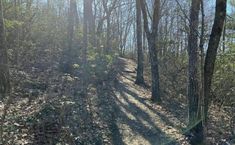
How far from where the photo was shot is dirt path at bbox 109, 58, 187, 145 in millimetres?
10812

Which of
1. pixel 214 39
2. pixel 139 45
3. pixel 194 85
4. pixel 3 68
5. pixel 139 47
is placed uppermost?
pixel 214 39

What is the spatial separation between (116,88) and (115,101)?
2.93 metres

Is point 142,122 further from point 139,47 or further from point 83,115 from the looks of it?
point 139,47

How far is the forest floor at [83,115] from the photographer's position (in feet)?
30.2

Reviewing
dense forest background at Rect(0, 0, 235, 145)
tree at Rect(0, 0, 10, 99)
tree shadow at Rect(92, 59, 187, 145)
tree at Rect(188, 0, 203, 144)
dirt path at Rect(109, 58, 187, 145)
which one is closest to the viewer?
dense forest background at Rect(0, 0, 235, 145)

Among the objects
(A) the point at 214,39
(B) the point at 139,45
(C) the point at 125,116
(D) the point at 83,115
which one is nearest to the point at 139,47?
(B) the point at 139,45

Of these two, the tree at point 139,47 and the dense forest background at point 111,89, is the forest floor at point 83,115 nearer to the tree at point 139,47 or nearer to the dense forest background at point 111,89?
the dense forest background at point 111,89

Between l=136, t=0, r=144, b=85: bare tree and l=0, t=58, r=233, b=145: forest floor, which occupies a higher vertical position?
l=136, t=0, r=144, b=85: bare tree

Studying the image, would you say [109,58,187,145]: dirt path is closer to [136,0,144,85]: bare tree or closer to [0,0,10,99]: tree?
[136,0,144,85]: bare tree

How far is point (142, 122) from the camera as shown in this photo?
41.0 ft

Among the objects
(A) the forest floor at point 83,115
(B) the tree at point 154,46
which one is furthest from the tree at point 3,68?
(B) the tree at point 154,46

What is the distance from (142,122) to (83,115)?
226 centimetres

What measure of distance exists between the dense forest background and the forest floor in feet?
0.11

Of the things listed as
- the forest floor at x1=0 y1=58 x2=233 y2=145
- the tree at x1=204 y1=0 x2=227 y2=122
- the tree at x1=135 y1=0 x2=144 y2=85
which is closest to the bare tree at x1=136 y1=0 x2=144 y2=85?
the tree at x1=135 y1=0 x2=144 y2=85
